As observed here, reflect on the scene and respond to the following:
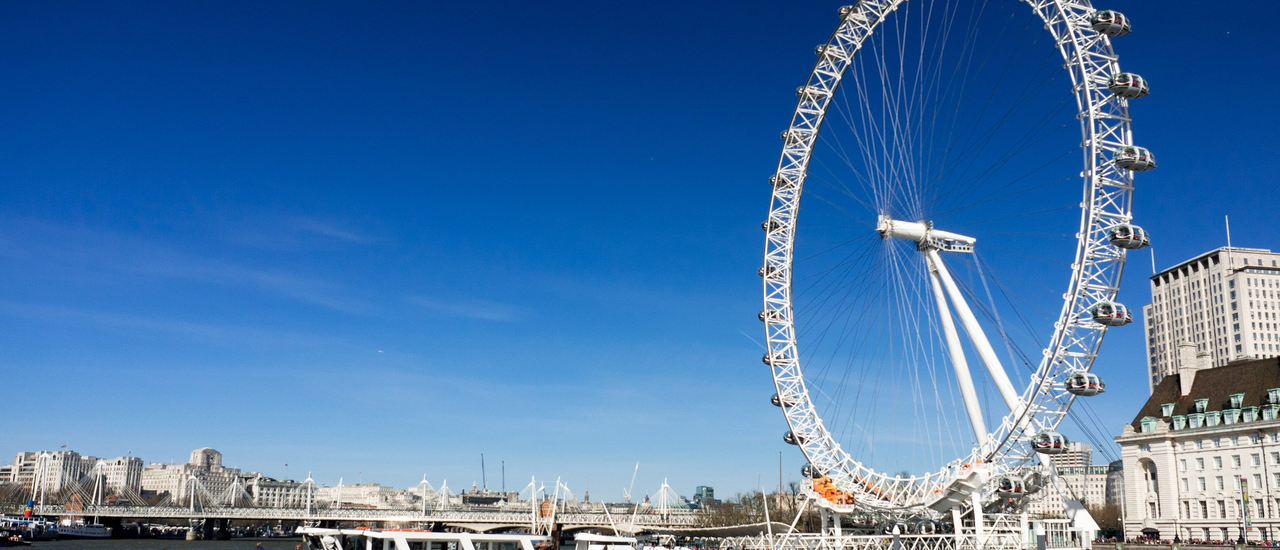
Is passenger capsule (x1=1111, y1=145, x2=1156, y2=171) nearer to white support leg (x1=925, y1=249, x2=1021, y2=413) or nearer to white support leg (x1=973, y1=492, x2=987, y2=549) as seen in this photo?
white support leg (x1=925, y1=249, x2=1021, y2=413)

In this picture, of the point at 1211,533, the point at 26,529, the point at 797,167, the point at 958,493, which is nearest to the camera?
the point at 958,493

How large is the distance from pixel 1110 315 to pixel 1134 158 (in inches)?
306

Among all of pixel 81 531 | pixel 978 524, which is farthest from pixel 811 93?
pixel 81 531

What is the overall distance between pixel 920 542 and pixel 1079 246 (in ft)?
70.3

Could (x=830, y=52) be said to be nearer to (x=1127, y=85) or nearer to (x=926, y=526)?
(x=1127, y=85)

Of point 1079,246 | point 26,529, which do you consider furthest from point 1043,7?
point 26,529

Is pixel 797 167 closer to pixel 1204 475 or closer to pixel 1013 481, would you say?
pixel 1013 481

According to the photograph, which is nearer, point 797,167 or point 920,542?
point 920,542

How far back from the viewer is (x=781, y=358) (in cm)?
7081

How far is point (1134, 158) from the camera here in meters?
52.0

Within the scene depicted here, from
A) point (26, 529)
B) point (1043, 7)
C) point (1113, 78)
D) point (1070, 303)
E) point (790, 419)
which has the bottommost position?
point (26, 529)

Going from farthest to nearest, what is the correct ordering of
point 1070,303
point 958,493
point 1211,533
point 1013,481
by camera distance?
1. point 1211,533
2. point 958,493
3. point 1013,481
4. point 1070,303

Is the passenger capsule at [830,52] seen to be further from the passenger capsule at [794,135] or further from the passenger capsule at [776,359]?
the passenger capsule at [776,359]

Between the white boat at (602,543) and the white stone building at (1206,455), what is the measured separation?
167ft
